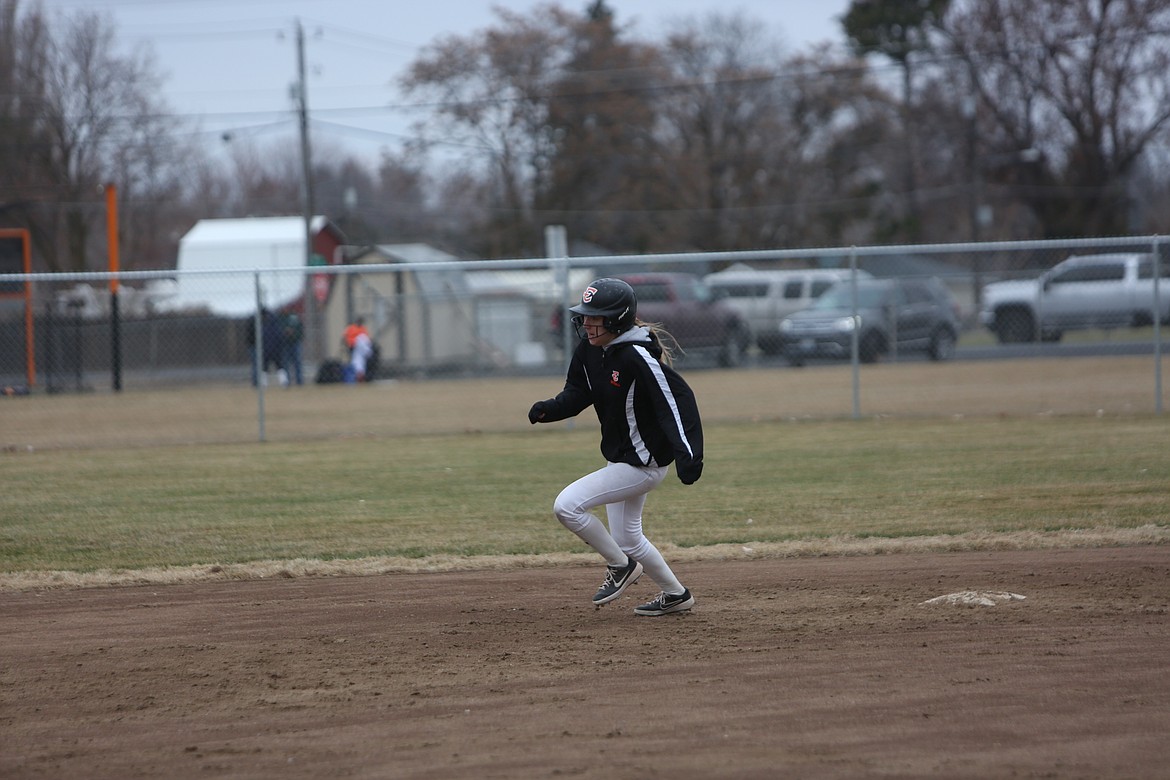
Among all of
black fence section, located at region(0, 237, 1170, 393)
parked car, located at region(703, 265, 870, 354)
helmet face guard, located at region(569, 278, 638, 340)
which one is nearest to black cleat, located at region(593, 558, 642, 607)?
helmet face guard, located at region(569, 278, 638, 340)

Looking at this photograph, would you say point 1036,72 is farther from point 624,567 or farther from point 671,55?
point 624,567

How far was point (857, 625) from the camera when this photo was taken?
593cm

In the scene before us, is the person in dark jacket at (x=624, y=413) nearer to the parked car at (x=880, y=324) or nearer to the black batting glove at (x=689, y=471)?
the black batting glove at (x=689, y=471)

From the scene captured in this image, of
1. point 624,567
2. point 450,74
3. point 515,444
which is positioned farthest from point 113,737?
point 450,74

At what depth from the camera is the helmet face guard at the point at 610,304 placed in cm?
591

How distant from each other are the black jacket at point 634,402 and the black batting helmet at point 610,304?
104 millimetres

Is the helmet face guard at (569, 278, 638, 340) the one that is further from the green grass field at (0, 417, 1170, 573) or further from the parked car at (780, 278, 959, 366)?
the parked car at (780, 278, 959, 366)

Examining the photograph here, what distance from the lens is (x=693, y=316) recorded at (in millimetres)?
22531

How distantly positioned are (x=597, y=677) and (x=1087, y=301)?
17.6 m

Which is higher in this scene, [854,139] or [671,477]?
[854,139]

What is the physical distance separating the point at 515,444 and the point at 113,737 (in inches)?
371

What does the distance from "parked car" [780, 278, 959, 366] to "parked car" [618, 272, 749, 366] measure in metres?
1.49

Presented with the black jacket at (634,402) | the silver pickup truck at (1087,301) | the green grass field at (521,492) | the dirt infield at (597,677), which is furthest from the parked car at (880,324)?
the black jacket at (634,402)

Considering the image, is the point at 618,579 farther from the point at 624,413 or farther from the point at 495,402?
the point at 495,402
